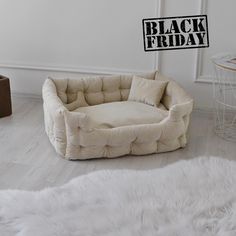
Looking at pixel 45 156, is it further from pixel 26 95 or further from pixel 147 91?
pixel 26 95

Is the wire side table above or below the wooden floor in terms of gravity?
above

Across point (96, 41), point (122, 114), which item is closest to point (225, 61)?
point (122, 114)

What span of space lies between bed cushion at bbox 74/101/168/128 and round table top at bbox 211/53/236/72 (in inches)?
20.9

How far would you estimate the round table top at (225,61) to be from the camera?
3395 mm

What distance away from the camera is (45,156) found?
10.7 feet

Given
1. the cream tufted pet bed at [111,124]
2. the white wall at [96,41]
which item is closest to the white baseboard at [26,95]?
the white wall at [96,41]

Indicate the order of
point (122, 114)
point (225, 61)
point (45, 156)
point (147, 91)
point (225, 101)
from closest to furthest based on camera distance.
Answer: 1. point (45, 156)
2. point (122, 114)
3. point (225, 61)
4. point (147, 91)
5. point (225, 101)

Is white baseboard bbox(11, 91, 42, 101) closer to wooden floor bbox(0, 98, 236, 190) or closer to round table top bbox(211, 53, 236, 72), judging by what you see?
wooden floor bbox(0, 98, 236, 190)

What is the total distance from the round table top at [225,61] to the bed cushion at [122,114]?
1.74ft

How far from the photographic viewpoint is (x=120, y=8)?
13.0 ft

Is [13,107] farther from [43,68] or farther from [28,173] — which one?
[28,173]

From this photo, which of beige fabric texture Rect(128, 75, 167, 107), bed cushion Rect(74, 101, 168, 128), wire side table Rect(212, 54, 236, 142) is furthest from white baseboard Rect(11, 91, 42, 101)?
wire side table Rect(212, 54, 236, 142)

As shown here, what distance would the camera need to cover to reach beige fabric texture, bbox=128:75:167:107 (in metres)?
3.69

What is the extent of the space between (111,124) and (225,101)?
1199 millimetres
